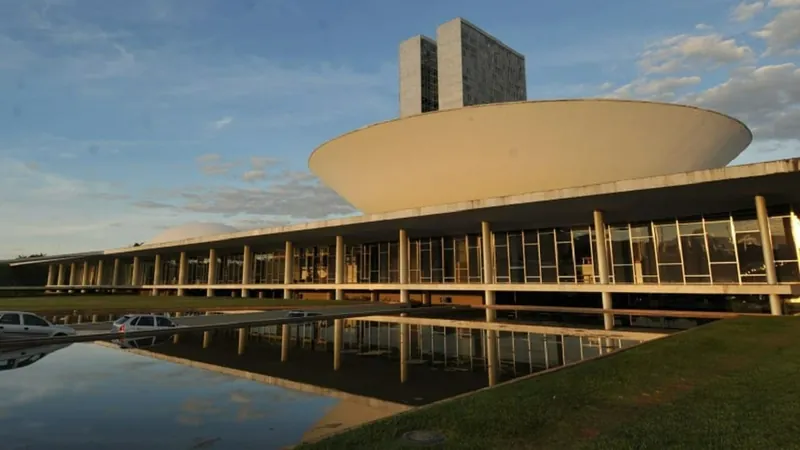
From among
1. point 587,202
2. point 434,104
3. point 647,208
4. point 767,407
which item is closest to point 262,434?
point 767,407

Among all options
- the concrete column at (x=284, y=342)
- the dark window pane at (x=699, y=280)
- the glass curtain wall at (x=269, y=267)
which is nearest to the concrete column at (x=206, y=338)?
the concrete column at (x=284, y=342)

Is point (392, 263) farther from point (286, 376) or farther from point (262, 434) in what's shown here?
point (262, 434)

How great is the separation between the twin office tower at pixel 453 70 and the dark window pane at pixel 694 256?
55.9 m

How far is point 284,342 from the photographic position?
56.0ft

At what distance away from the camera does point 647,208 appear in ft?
92.8

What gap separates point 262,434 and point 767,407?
745cm

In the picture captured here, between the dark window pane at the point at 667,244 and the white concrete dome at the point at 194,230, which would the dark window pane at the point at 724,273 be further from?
the white concrete dome at the point at 194,230

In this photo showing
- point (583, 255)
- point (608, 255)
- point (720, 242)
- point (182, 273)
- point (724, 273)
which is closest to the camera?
point (724, 273)

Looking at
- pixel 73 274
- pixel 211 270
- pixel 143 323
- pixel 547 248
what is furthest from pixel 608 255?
pixel 73 274

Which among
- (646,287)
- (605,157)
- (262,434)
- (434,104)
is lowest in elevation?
(262,434)

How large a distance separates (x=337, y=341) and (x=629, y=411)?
12.0 m

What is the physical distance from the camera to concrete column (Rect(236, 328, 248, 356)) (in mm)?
15016

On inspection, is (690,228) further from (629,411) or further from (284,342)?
(629,411)

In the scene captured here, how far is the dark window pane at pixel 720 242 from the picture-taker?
1088 inches
